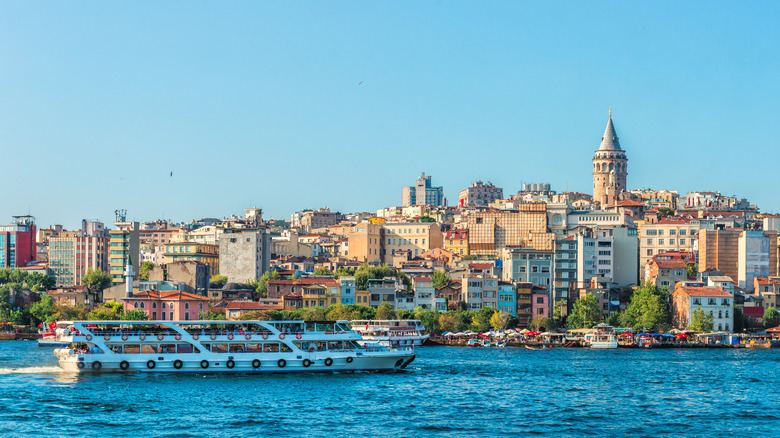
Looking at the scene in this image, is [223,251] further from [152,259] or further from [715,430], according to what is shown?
[715,430]

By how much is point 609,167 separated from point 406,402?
428 feet

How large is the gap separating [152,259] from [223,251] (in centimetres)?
3271

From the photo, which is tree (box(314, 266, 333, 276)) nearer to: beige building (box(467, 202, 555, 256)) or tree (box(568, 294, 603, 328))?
beige building (box(467, 202, 555, 256))

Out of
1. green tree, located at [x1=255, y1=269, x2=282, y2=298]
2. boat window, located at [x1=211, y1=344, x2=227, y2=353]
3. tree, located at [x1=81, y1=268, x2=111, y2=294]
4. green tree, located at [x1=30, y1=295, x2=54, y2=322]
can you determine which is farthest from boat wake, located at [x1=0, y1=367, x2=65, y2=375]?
tree, located at [x1=81, y1=268, x2=111, y2=294]

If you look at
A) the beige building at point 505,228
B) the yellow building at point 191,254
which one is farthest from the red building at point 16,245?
the beige building at point 505,228

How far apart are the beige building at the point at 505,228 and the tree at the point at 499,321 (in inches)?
1040

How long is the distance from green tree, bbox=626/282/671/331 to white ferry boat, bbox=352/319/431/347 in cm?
1597

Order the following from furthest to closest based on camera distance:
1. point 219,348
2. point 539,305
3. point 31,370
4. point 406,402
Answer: point 539,305 < point 31,370 < point 219,348 < point 406,402

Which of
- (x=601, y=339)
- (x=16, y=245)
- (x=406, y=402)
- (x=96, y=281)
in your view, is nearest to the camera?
(x=406, y=402)

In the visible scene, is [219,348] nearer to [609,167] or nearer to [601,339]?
[601,339]

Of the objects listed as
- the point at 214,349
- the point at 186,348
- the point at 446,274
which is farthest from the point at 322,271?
the point at 186,348

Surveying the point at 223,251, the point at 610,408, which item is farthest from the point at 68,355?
the point at 223,251

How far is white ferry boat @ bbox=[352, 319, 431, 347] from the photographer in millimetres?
75613

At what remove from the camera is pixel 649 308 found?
85.4 metres
